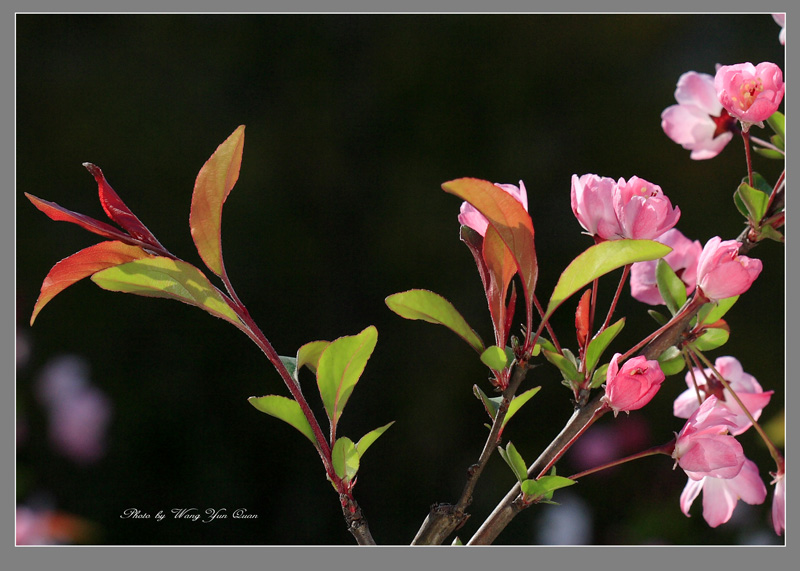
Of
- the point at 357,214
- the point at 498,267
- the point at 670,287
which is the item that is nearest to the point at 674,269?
the point at 670,287

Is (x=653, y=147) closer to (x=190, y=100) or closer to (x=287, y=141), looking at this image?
(x=287, y=141)

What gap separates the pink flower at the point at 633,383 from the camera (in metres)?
0.32

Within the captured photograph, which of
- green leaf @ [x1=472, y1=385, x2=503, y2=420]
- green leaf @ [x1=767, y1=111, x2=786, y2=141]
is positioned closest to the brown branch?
green leaf @ [x1=472, y1=385, x2=503, y2=420]

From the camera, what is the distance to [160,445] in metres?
0.77

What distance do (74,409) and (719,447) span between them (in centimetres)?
64

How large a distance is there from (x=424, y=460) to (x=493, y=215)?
0.55 metres

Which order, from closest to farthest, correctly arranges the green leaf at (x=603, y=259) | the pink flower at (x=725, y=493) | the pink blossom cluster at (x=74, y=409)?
1. the green leaf at (x=603, y=259)
2. the pink flower at (x=725, y=493)
3. the pink blossom cluster at (x=74, y=409)

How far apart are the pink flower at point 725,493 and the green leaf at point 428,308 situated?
6.9 inches

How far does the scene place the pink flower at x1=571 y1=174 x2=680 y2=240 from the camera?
34 centimetres

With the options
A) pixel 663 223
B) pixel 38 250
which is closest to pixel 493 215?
pixel 663 223

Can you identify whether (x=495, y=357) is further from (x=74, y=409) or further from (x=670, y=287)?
(x=74, y=409)

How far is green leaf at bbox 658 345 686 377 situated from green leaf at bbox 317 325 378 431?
152 mm

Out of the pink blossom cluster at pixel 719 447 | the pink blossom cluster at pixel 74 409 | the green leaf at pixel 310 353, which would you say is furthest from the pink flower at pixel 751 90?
the pink blossom cluster at pixel 74 409

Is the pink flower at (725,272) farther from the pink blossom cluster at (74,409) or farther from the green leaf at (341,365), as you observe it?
the pink blossom cluster at (74,409)
